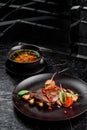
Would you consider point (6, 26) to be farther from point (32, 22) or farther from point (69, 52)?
point (69, 52)

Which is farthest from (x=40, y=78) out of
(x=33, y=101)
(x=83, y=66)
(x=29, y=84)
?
(x=83, y=66)

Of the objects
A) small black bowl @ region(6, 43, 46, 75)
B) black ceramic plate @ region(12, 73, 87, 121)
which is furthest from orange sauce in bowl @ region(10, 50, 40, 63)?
black ceramic plate @ region(12, 73, 87, 121)

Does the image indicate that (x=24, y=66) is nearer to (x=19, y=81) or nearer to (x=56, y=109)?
(x=19, y=81)

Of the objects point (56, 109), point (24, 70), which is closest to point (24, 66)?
point (24, 70)

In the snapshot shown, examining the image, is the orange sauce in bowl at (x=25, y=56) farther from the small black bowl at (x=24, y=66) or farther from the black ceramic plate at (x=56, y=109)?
the black ceramic plate at (x=56, y=109)

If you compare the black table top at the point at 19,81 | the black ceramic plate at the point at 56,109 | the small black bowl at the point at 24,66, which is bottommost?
the black table top at the point at 19,81

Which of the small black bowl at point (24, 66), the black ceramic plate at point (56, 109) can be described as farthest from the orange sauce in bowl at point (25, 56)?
the black ceramic plate at point (56, 109)

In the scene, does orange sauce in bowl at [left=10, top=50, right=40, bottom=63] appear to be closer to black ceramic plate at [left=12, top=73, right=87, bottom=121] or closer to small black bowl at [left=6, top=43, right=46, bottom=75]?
small black bowl at [left=6, top=43, right=46, bottom=75]
